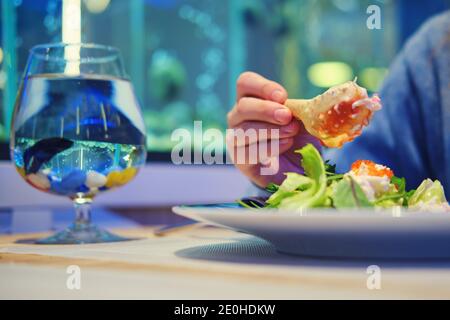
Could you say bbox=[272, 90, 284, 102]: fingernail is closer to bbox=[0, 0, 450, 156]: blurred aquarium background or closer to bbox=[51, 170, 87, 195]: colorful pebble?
bbox=[51, 170, 87, 195]: colorful pebble

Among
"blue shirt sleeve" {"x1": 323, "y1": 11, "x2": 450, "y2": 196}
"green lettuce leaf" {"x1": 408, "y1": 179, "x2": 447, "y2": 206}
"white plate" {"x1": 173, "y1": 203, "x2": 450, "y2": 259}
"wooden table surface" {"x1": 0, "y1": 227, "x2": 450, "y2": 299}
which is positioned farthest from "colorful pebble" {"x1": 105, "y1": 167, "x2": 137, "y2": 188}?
"blue shirt sleeve" {"x1": 323, "y1": 11, "x2": 450, "y2": 196}

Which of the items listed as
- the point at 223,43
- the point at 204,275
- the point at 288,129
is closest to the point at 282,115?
the point at 288,129

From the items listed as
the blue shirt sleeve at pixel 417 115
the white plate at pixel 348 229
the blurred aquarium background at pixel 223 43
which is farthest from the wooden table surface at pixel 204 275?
the blurred aquarium background at pixel 223 43

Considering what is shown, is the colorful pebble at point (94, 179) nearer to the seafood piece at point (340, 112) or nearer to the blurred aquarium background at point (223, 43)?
the seafood piece at point (340, 112)

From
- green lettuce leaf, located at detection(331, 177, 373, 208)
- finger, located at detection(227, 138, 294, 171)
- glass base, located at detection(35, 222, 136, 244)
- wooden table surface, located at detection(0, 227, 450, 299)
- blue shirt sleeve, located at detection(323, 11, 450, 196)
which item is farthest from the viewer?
blue shirt sleeve, located at detection(323, 11, 450, 196)

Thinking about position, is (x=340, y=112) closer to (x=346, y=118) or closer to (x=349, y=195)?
(x=346, y=118)

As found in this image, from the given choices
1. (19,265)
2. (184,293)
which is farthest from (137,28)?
(184,293)
